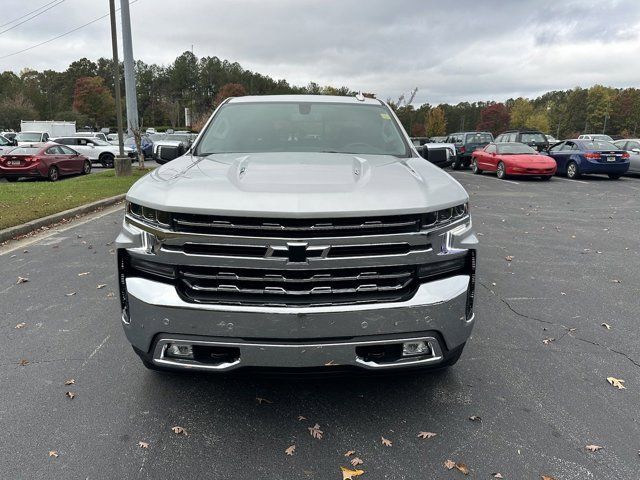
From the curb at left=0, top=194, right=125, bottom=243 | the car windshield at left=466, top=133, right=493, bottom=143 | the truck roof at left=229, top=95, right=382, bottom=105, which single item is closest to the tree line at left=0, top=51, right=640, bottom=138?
the car windshield at left=466, top=133, right=493, bottom=143

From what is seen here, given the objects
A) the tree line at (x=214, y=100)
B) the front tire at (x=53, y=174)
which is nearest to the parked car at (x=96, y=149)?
the front tire at (x=53, y=174)

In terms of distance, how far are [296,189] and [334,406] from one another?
142cm

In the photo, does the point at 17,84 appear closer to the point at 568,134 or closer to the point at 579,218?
the point at 579,218

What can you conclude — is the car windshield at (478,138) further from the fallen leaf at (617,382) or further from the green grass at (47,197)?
the fallen leaf at (617,382)

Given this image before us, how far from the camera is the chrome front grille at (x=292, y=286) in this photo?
2566mm

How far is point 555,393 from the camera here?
3293 mm

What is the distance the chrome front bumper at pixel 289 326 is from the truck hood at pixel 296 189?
18.6 inches

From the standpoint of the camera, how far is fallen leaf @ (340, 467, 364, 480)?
8.13ft

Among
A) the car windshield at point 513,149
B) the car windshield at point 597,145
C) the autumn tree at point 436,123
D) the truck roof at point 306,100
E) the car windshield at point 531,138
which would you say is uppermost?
the autumn tree at point 436,123

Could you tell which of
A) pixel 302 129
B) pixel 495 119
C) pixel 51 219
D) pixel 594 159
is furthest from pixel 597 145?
pixel 495 119

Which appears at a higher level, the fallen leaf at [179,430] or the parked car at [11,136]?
the parked car at [11,136]

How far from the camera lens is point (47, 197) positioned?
39.1 feet

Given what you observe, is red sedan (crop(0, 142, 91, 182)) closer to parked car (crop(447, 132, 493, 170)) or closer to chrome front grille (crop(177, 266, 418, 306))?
parked car (crop(447, 132, 493, 170))

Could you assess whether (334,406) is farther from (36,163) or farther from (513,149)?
(513,149)
